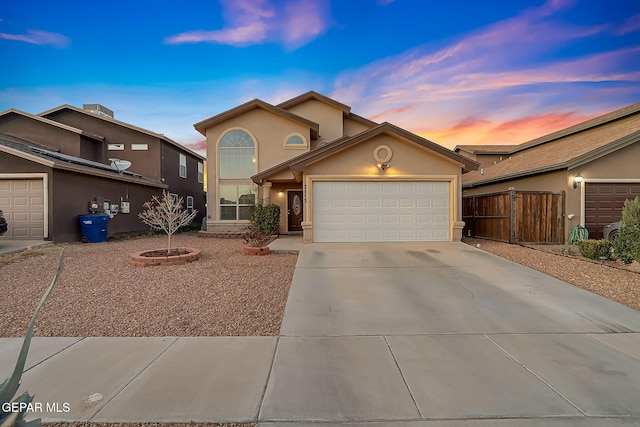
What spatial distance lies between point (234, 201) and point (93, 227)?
5.97m

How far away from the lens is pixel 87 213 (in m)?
13.4

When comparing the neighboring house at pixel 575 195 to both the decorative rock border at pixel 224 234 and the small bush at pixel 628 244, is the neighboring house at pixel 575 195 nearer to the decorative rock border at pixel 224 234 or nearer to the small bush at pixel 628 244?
the small bush at pixel 628 244

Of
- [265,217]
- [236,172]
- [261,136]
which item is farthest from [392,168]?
[236,172]

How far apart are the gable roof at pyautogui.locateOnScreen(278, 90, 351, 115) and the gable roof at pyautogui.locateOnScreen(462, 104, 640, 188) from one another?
330 inches

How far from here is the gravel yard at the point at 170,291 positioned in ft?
14.2

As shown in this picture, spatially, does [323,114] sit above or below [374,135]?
above

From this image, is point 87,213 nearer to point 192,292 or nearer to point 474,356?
point 192,292

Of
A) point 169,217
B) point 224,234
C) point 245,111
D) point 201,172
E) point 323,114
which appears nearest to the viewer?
point 169,217

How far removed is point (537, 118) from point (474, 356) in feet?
63.4

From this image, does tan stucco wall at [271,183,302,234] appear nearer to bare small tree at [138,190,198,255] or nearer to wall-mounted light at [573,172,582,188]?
bare small tree at [138,190,198,255]

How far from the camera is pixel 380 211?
11359 mm

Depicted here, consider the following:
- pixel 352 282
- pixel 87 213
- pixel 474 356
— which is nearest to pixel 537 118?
pixel 352 282

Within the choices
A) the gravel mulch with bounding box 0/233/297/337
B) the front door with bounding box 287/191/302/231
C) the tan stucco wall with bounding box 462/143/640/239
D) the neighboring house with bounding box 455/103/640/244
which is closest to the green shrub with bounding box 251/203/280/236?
the front door with bounding box 287/191/302/231

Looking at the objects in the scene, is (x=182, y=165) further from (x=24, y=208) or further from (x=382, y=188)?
(x=382, y=188)
